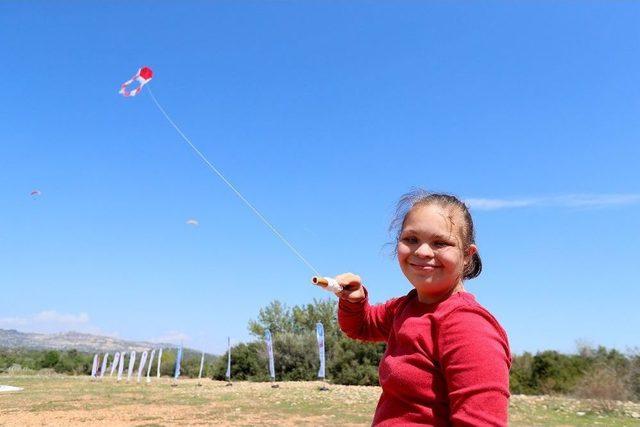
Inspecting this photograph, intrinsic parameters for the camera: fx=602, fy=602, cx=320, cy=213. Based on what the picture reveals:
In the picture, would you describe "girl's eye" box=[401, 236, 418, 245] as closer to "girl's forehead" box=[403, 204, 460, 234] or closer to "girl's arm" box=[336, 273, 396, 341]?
"girl's forehead" box=[403, 204, 460, 234]

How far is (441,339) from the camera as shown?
1.92m

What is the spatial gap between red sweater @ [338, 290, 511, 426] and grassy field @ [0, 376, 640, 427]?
13000mm

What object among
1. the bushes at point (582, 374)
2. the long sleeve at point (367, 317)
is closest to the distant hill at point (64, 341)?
the bushes at point (582, 374)

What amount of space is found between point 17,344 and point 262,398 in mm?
131638

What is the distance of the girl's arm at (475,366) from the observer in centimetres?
174

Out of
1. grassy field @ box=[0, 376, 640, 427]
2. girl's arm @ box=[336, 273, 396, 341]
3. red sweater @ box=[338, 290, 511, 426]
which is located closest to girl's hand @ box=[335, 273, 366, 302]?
girl's arm @ box=[336, 273, 396, 341]

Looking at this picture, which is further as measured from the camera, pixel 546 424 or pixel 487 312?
pixel 546 424

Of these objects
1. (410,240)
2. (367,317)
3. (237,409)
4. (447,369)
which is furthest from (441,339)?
(237,409)

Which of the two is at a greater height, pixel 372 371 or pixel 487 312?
pixel 372 371

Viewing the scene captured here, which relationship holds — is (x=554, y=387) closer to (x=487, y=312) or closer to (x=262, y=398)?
(x=262, y=398)

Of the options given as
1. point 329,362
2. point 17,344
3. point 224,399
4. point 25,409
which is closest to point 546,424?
point 224,399

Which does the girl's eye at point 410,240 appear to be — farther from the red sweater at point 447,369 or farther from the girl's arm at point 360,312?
the girl's arm at point 360,312

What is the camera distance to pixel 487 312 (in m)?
1.97

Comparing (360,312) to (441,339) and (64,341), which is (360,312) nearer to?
(441,339)
